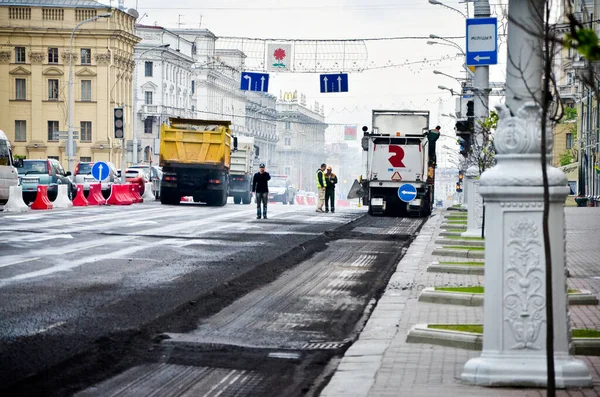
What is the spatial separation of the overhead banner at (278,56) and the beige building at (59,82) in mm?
46313

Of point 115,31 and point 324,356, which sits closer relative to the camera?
point 324,356

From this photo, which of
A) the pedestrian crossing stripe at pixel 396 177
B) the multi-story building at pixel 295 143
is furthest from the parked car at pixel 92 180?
the multi-story building at pixel 295 143

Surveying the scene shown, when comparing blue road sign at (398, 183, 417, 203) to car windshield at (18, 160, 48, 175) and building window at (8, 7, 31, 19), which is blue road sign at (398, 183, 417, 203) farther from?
building window at (8, 7, 31, 19)

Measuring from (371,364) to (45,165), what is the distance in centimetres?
3855

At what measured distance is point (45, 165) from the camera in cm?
4609

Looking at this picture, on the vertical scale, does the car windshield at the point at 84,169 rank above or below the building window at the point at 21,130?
below

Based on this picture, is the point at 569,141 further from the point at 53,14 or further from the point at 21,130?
the point at 21,130

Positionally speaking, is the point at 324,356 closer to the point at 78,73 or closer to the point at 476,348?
the point at 476,348

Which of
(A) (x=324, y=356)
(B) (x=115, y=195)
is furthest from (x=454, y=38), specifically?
(A) (x=324, y=356)

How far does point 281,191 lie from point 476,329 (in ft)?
239

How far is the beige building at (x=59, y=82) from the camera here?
319ft

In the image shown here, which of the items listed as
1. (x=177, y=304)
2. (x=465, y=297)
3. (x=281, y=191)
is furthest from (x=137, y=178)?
(x=465, y=297)

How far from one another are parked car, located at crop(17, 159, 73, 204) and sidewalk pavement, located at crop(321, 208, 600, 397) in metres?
29.1

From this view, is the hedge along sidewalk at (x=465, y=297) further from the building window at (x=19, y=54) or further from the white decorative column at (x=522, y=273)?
the building window at (x=19, y=54)
